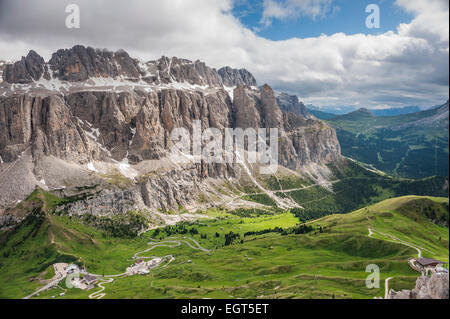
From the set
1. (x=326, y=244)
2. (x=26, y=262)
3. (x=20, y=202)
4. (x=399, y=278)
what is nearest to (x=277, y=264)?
(x=326, y=244)

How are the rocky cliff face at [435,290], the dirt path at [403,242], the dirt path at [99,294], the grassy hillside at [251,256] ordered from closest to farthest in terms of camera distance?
the rocky cliff face at [435,290], the grassy hillside at [251,256], the dirt path at [403,242], the dirt path at [99,294]

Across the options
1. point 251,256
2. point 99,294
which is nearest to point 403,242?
point 251,256

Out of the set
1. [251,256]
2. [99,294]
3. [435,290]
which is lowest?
[99,294]

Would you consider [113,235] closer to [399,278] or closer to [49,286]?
[49,286]

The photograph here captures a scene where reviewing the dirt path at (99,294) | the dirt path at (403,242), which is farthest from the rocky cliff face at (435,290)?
the dirt path at (99,294)

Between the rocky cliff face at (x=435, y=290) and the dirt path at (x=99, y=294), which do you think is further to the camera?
the dirt path at (x=99, y=294)

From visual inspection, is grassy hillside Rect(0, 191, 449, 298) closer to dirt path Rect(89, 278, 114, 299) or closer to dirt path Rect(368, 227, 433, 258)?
dirt path Rect(368, 227, 433, 258)

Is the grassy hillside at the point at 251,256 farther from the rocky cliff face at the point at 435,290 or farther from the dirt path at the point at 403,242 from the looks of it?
the rocky cliff face at the point at 435,290

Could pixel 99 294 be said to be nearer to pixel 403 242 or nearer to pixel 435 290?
pixel 435 290
